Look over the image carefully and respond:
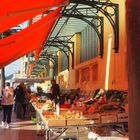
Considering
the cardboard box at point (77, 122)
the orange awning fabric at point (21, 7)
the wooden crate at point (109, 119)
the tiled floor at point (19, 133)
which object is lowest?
the tiled floor at point (19, 133)

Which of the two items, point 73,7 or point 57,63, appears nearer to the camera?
point 73,7

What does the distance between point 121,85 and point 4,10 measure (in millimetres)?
8360

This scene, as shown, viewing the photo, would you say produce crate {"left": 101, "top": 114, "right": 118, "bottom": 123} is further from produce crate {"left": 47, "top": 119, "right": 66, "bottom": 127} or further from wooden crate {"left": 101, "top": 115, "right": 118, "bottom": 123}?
produce crate {"left": 47, "top": 119, "right": 66, "bottom": 127}

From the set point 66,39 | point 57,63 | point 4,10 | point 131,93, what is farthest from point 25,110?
point 57,63

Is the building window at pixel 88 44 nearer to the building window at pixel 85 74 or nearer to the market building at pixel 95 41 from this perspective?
the market building at pixel 95 41

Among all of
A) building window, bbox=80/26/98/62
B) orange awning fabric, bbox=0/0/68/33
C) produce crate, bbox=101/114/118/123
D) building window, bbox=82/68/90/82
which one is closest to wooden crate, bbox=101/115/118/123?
produce crate, bbox=101/114/118/123

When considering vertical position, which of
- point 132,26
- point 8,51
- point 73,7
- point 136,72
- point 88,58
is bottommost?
point 136,72

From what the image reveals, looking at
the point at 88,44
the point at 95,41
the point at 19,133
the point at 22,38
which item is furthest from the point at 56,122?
the point at 88,44

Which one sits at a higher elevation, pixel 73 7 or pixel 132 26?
pixel 73 7

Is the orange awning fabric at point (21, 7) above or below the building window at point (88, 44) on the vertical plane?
below

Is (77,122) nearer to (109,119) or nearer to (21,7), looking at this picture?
(109,119)

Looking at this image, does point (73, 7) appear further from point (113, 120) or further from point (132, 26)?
point (132, 26)

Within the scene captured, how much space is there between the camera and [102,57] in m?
16.5

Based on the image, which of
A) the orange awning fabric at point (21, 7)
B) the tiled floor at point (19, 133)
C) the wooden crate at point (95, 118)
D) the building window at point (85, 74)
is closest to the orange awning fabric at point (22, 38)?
the orange awning fabric at point (21, 7)
